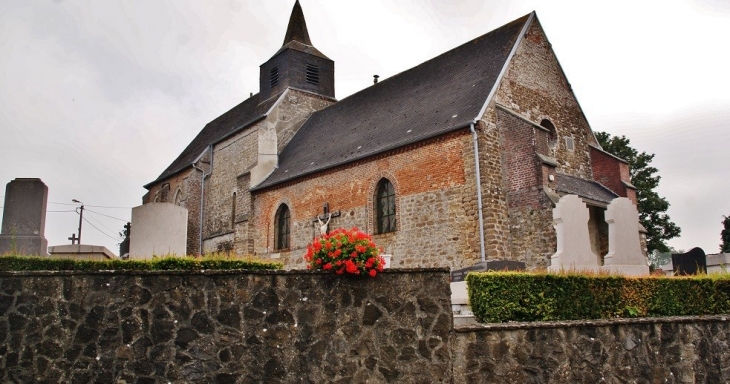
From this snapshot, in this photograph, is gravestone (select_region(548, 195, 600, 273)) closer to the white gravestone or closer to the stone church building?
the stone church building

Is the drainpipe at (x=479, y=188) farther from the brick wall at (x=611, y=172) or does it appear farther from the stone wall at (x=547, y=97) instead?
the brick wall at (x=611, y=172)

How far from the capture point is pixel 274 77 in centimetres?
2967

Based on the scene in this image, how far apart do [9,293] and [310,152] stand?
1777cm

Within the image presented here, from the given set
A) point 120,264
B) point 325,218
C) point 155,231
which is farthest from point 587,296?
point 325,218

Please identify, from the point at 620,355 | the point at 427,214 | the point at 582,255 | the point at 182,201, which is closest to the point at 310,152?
the point at 427,214

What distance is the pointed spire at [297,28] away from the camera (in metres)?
30.1

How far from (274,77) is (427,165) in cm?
1438

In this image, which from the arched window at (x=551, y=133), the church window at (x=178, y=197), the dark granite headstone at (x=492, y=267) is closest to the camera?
the dark granite headstone at (x=492, y=267)

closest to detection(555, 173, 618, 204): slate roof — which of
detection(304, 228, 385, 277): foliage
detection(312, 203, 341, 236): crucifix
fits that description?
detection(312, 203, 341, 236): crucifix

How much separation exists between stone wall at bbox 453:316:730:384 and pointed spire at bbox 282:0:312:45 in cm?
2464

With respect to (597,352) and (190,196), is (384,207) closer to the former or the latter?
(597,352)

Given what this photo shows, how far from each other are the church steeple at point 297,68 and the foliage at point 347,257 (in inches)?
869

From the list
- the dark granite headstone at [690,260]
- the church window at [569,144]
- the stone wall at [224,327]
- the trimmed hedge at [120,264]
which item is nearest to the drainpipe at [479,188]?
the church window at [569,144]

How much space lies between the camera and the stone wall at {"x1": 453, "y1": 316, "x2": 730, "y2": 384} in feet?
24.4
